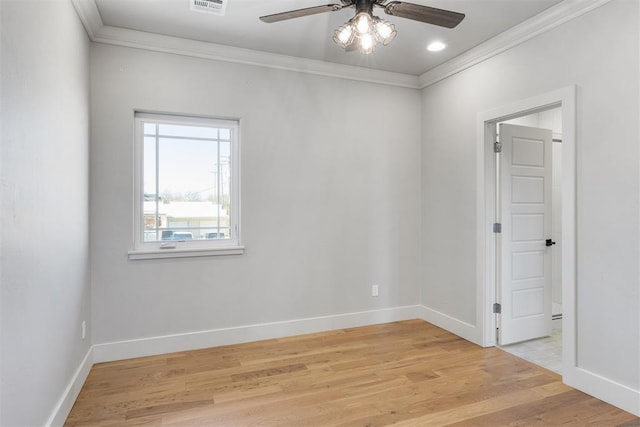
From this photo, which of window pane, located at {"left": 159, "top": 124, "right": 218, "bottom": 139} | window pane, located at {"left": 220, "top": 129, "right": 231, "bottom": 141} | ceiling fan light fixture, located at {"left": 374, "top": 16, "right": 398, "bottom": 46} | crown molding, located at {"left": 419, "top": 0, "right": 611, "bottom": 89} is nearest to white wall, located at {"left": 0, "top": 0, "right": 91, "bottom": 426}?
window pane, located at {"left": 159, "top": 124, "right": 218, "bottom": 139}

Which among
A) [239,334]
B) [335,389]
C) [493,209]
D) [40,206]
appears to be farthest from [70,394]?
[493,209]

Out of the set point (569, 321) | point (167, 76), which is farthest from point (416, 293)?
point (167, 76)

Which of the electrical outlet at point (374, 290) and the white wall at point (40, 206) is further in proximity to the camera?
the electrical outlet at point (374, 290)

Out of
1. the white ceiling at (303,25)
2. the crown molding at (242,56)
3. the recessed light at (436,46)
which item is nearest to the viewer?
the white ceiling at (303,25)

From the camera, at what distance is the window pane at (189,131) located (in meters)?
3.29

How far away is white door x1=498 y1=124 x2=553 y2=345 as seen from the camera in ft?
11.2

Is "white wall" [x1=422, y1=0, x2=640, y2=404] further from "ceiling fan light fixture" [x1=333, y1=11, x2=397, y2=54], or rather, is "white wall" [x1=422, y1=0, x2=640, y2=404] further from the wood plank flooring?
"ceiling fan light fixture" [x1=333, y1=11, x2=397, y2=54]

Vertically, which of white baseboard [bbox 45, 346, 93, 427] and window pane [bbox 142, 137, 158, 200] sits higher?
window pane [bbox 142, 137, 158, 200]

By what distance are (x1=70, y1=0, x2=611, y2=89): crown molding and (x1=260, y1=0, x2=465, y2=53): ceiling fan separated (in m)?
1.21

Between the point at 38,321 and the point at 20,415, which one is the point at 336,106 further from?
the point at 20,415

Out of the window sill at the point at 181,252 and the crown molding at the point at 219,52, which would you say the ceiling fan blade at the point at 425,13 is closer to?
the crown molding at the point at 219,52

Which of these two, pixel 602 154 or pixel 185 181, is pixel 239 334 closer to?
pixel 185 181

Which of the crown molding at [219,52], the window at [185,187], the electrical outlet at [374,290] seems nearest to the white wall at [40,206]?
the crown molding at [219,52]

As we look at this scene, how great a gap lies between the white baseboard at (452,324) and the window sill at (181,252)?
222 cm
